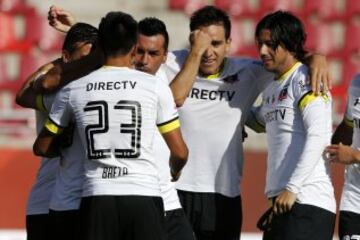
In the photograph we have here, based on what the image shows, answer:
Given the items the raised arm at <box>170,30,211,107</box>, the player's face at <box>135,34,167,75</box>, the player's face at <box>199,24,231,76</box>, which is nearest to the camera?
the raised arm at <box>170,30,211,107</box>

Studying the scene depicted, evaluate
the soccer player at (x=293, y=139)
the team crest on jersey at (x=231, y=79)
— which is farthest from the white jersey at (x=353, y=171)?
the team crest on jersey at (x=231, y=79)

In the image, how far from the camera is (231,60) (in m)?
7.35

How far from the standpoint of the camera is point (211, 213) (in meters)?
7.16

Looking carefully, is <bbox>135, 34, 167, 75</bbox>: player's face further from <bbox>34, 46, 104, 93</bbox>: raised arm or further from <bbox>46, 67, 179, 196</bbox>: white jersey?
<bbox>46, 67, 179, 196</bbox>: white jersey

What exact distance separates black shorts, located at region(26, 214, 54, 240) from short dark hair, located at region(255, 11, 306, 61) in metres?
1.70

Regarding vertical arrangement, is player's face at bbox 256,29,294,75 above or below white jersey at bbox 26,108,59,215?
above

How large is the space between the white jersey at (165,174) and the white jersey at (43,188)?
0.61 meters

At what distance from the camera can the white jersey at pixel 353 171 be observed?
6758 mm

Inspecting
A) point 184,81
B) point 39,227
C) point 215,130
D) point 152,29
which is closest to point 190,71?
point 184,81

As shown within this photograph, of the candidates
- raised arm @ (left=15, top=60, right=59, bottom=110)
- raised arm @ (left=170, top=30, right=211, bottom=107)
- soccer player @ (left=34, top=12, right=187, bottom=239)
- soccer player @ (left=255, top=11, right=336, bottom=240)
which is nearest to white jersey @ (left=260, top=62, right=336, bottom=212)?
soccer player @ (left=255, top=11, right=336, bottom=240)

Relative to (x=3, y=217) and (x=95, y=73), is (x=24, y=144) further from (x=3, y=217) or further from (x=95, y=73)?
(x=95, y=73)

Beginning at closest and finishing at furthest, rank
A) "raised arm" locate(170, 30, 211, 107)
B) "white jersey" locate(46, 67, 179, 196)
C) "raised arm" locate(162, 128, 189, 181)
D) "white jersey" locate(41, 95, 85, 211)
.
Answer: "white jersey" locate(46, 67, 179, 196) < "raised arm" locate(162, 128, 189, 181) < "white jersey" locate(41, 95, 85, 211) < "raised arm" locate(170, 30, 211, 107)

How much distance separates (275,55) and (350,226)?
3.72ft

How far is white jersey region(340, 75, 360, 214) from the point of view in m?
6.76
